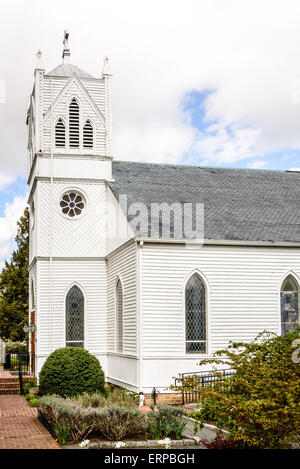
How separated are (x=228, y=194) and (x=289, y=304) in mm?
5686

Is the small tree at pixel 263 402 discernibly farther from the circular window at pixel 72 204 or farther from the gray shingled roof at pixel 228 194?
the circular window at pixel 72 204

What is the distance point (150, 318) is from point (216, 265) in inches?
121

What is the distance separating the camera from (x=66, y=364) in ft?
64.9

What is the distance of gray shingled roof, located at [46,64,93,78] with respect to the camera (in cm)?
2705

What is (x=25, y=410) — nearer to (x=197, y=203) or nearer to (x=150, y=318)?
(x=150, y=318)

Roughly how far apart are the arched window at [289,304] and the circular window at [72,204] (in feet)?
30.3

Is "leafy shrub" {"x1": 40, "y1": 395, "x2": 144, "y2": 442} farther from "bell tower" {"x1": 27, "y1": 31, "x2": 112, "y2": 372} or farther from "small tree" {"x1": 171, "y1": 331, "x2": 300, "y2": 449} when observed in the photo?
"bell tower" {"x1": 27, "y1": 31, "x2": 112, "y2": 372}

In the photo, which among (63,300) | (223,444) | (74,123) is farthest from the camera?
(74,123)

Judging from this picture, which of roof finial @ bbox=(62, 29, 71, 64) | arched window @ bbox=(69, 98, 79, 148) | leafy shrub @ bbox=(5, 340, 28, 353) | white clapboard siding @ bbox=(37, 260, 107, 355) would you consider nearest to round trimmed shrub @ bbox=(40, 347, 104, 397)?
white clapboard siding @ bbox=(37, 260, 107, 355)

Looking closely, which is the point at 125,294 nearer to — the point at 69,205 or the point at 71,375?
the point at 71,375

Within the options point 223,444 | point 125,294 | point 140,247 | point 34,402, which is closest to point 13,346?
point 125,294

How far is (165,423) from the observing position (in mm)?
13172

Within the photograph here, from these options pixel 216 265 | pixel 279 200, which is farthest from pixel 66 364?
pixel 279 200

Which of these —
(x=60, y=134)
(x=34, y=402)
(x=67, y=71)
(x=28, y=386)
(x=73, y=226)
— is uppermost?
(x=67, y=71)
